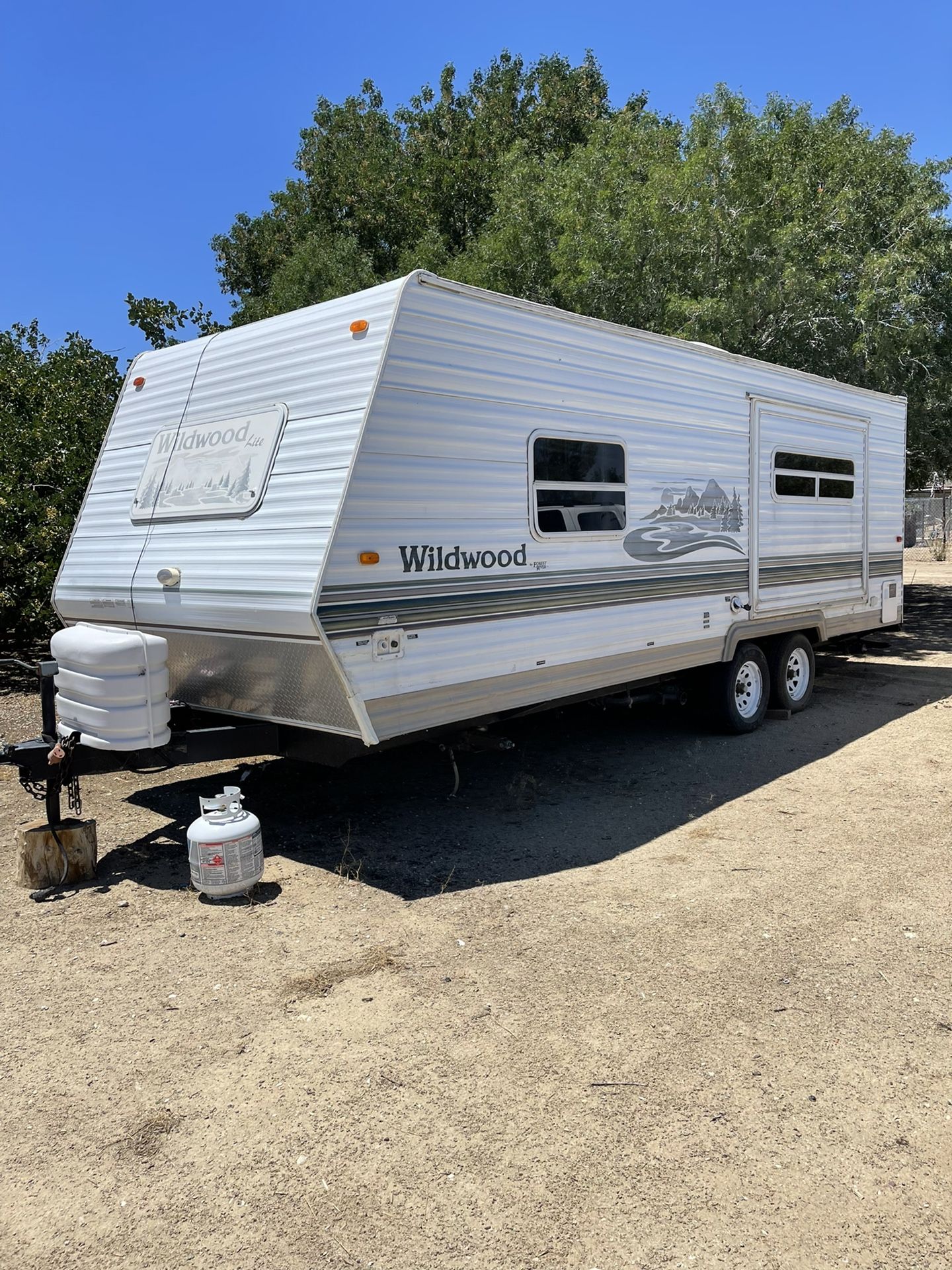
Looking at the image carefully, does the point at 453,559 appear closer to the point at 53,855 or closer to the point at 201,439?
the point at 201,439

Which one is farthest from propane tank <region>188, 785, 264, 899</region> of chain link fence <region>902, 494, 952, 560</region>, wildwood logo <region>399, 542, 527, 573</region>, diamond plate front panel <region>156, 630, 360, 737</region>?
chain link fence <region>902, 494, 952, 560</region>

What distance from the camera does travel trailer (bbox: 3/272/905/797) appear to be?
4707mm

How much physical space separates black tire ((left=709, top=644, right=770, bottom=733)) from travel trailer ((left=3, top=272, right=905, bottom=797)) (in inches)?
17.3

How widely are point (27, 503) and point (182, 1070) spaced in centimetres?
803

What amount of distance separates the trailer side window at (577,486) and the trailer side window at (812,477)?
240 centimetres

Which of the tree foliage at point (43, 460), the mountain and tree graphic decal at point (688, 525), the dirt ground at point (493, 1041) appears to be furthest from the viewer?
the tree foliage at point (43, 460)

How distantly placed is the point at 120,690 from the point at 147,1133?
91.4 inches

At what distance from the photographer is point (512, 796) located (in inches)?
252

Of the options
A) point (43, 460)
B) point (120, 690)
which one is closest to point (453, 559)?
point (120, 690)

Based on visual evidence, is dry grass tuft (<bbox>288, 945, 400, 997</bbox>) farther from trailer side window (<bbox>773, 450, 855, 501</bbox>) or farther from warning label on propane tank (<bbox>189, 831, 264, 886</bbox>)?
trailer side window (<bbox>773, 450, 855, 501</bbox>)

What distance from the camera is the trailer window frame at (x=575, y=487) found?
5.61m

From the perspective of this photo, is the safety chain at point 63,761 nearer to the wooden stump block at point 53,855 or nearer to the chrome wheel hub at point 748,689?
the wooden stump block at point 53,855

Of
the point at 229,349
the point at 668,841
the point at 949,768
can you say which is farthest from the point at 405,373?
the point at 949,768

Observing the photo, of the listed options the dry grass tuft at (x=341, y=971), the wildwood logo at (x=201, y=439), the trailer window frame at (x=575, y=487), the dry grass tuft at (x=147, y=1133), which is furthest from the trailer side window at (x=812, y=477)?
the dry grass tuft at (x=147, y=1133)
